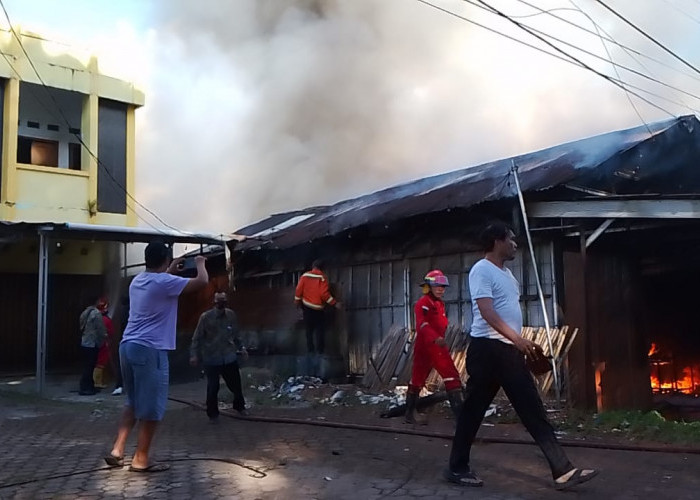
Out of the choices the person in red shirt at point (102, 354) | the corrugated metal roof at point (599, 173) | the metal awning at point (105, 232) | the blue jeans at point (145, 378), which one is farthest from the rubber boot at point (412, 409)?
the person in red shirt at point (102, 354)

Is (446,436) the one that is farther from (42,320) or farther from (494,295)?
(42,320)

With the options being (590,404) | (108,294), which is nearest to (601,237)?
(590,404)

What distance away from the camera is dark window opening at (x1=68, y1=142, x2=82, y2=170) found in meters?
16.1

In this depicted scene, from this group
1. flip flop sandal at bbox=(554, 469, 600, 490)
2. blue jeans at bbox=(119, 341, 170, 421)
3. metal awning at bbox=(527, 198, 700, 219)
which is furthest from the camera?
metal awning at bbox=(527, 198, 700, 219)

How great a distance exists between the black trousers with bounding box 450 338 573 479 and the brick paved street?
24 centimetres

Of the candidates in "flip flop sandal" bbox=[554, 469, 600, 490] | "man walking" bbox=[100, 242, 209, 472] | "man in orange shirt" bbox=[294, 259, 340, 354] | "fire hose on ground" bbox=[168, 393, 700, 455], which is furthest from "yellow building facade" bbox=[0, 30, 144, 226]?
"flip flop sandal" bbox=[554, 469, 600, 490]

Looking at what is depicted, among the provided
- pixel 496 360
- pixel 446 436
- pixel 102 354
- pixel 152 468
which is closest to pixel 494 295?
pixel 496 360

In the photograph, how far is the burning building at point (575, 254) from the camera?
7840mm

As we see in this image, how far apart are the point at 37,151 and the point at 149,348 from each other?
1254 centimetres

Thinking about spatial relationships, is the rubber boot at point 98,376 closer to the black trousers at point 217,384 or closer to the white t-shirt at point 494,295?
the black trousers at point 217,384

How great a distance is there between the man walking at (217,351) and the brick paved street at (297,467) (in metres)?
0.46

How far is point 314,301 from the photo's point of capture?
1071cm

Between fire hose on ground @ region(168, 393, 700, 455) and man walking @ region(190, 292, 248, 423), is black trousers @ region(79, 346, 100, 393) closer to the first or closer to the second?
fire hose on ground @ region(168, 393, 700, 455)

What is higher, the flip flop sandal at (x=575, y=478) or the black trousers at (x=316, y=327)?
the black trousers at (x=316, y=327)
